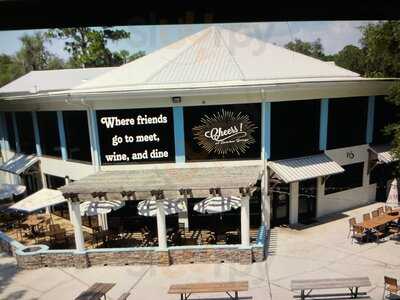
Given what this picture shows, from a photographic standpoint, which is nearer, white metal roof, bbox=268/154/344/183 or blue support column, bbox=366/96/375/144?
white metal roof, bbox=268/154/344/183

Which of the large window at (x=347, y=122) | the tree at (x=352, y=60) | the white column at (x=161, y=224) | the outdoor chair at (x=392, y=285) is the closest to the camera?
the outdoor chair at (x=392, y=285)

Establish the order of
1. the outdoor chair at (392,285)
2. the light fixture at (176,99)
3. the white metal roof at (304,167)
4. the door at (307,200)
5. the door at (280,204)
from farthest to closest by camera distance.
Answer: the door at (307,200) < the door at (280,204) < the white metal roof at (304,167) < the light fixture at (176,99) < the outdoor chair at (392,285)

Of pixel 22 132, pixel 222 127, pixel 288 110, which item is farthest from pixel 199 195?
pixel 22 132

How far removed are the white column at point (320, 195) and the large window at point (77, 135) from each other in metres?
11.6

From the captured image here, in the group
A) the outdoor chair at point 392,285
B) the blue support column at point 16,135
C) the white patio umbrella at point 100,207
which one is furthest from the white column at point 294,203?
the blue support column at point 16,135

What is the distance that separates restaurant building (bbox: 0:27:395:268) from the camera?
15.2 meters

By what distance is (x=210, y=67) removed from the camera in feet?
62.0

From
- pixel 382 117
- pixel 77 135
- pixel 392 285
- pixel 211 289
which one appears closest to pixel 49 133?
pixel 77 135

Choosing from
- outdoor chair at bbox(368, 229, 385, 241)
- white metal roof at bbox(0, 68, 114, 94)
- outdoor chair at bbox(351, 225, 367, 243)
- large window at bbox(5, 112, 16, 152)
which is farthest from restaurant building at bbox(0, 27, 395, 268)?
white metal roof at bbox(0, 68, 114, 94)

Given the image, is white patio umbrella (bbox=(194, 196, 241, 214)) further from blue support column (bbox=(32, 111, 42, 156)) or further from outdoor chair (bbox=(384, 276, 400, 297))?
blue support column (bbox=(32, 111, 42, 156))

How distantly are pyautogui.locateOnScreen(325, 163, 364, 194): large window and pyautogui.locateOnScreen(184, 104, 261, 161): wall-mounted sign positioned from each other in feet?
16.2

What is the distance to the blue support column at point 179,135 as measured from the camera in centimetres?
1597

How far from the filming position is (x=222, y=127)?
16109 mm

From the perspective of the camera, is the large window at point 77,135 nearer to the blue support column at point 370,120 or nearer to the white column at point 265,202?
the white column at point 265,202
